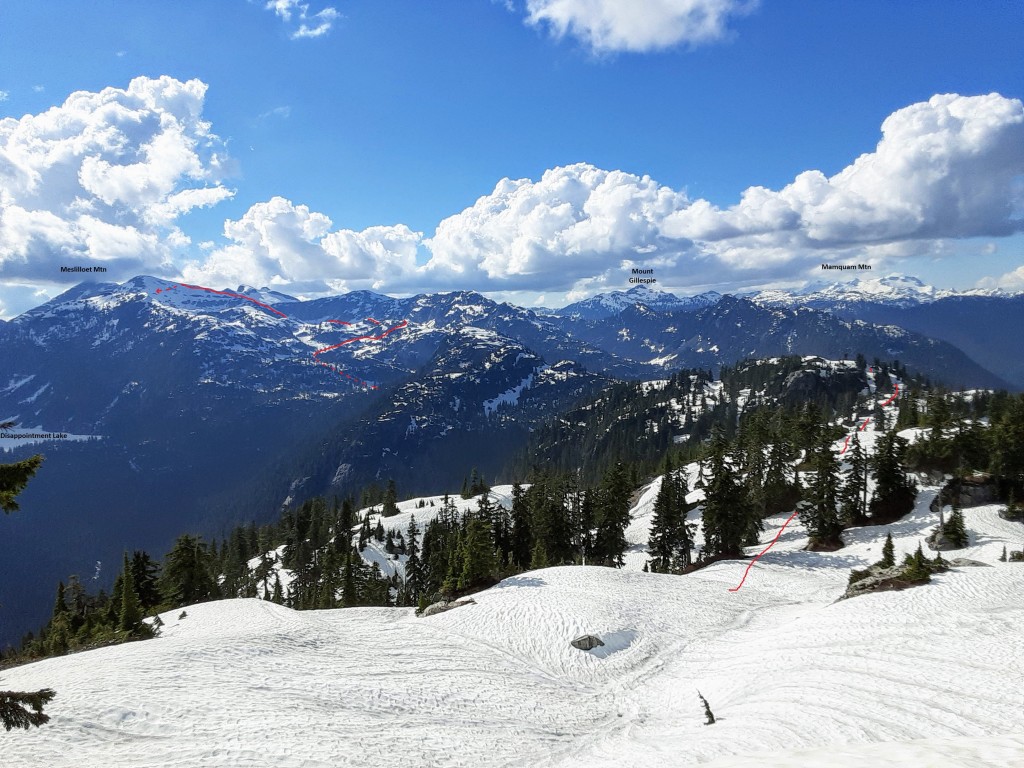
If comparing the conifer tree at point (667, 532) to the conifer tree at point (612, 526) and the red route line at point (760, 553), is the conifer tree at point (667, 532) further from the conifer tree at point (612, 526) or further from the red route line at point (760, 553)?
the red route line at point (760, 553)

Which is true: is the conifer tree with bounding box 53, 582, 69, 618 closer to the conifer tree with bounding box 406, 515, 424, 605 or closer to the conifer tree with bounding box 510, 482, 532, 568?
the conifer tree with bounding box 406, 515, 424, 605

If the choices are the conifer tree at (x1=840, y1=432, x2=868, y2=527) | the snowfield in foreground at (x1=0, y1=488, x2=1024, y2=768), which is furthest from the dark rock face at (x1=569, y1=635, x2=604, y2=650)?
the conifer tree at (x1=840, y1=432, x2=868, y2=527)

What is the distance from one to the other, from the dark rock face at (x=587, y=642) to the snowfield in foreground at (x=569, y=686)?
0.51 metres

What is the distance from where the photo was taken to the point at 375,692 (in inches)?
982

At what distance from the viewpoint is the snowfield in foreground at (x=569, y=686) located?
18359 millimetres

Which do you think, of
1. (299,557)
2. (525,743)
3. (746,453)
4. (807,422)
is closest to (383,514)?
(299,557)

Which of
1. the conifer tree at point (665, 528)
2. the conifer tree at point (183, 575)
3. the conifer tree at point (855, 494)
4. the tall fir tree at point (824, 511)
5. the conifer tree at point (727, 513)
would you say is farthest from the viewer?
the conifer tree at point (855, 494)

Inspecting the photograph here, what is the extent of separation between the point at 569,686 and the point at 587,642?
4639mm

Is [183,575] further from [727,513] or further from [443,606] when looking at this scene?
[727,513]

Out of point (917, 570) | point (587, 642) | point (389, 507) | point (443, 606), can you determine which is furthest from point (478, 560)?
point (389, 507)

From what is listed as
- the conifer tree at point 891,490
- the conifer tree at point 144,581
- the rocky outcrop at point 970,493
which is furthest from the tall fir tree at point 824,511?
the conifer tree at point 144,581

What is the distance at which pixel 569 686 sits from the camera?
92.9 ft

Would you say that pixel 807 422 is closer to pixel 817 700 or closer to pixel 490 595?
pixel 490 595

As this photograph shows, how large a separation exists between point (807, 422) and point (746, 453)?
1370cm
